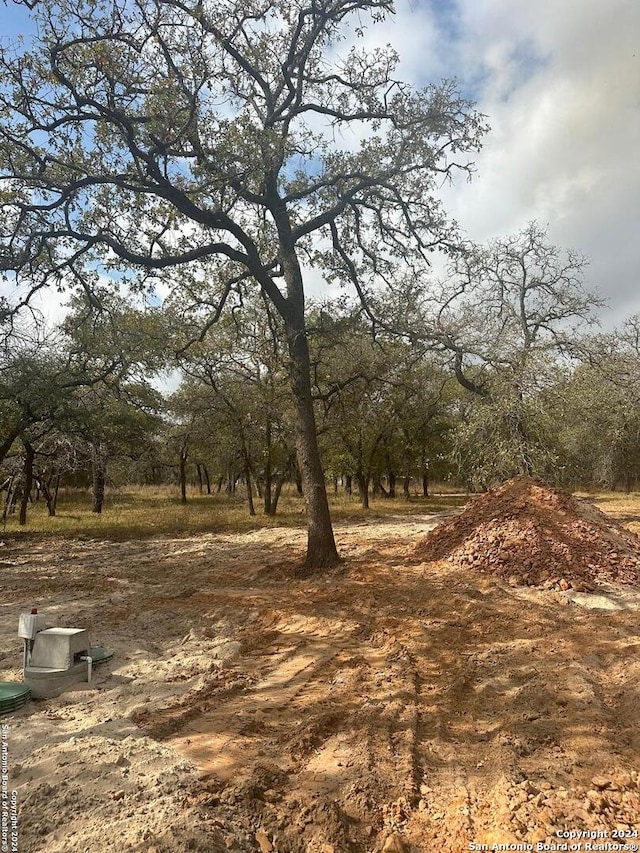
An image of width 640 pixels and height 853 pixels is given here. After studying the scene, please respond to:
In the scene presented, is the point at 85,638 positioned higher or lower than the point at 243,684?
higher

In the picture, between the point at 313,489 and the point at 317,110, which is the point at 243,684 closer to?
the point at 313,489

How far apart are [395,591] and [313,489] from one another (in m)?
2.35

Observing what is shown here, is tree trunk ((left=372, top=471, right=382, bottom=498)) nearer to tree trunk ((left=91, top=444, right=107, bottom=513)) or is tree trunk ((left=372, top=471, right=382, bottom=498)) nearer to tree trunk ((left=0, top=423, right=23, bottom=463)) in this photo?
tree trunk ((left=91, top=444, right=107, bottom=513))

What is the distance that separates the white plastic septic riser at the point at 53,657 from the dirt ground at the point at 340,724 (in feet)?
0.49

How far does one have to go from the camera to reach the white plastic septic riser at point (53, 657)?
4285mm

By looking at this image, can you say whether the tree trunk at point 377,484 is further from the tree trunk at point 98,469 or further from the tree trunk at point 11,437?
the tree trunk at point 11,437

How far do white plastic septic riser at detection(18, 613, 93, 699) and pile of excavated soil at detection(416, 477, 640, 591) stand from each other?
Result: 556 centimetres

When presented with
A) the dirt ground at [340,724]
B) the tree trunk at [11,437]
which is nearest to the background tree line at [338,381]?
the tree trunk at [11,437]

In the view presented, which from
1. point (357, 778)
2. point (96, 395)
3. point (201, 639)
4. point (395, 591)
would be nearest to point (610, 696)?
point (357, 778)

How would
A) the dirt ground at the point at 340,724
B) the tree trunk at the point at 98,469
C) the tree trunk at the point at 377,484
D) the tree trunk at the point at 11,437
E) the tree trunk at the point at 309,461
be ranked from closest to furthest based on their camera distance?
the dirt ground at the point at 340,724
the tree trunk at the point at 309,461
the tree trunk at the point at 11,437
the tree trunk at the point at 98,469
the tree trunk at the point at 377,484

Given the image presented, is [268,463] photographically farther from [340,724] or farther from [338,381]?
[340,724]

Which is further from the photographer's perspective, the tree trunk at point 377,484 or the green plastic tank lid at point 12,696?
the tree trunk at point 377,484

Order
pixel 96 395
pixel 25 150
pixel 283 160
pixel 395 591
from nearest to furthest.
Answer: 1. pixel 395 591
2. pixel 25 150
3. pixel 283 160
4. pixel 96 395

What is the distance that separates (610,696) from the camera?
4.04m
